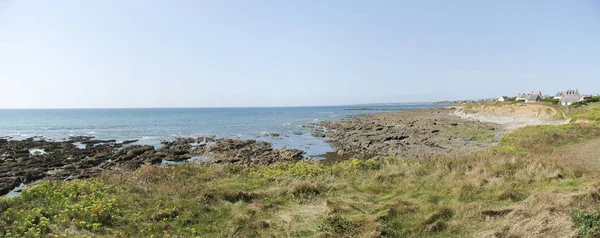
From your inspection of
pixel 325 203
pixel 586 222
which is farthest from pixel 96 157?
pixel 586 222

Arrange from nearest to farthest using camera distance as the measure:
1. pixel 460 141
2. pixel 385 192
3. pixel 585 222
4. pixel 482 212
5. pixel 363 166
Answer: pixel 585 222, pixel 482 212, pixel 385 192, pixel 363 166, pixel 460 141

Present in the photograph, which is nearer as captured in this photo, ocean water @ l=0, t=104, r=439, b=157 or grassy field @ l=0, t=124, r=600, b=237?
grassy field @ l=0, t=124, r=600, b=237

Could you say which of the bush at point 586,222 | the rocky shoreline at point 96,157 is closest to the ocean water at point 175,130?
the rocky shoreline at point 96,157

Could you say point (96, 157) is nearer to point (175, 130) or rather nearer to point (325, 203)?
point (325, 203)

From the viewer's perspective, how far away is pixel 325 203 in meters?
8.58

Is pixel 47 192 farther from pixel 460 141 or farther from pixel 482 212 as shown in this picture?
pixel 460 141

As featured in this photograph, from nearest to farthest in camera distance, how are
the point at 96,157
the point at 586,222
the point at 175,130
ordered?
1. the point at 586,222
2. the point at 96,157
3. the point at 175,130

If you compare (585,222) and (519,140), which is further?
(519,140)

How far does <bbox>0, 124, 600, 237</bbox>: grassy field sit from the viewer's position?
7.01 meters

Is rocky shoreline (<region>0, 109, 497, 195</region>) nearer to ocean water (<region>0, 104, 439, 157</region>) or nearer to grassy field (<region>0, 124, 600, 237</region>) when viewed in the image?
ocean water (<region>0, 104, 439, 157</region>)

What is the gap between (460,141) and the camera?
94.7ft

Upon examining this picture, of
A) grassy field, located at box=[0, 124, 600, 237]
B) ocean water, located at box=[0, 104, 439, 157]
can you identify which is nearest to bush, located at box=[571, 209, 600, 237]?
grassy field, located at box=[0, 124, 600, 237]

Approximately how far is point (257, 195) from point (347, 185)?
10.3 ft

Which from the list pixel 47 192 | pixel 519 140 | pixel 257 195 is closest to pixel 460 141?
pixel 519 140
